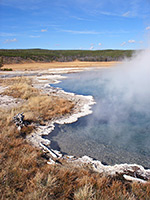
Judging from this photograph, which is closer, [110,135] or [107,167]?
[107,167]

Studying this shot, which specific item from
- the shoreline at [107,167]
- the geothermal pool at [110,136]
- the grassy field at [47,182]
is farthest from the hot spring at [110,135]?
the grassy field at [47,182]

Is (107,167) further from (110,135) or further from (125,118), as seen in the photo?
(125,118)

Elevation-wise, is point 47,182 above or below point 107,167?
above

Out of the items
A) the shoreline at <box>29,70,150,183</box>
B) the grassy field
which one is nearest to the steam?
the shoreline at <box>29,70,150,183</box>

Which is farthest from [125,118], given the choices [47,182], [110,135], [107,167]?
[47,182]

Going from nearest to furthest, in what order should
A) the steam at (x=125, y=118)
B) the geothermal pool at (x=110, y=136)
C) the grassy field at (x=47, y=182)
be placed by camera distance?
the grassy field at (x=47, y=182)
the geothermal pool at (x=110, y=136)
the steam at (x=125, y=118)

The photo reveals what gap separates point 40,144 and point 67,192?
2.94 meters

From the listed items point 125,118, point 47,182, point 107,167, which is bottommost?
point 107,167

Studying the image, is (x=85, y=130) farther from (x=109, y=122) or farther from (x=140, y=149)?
(x=140, y=149)

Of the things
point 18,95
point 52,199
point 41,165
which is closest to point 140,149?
point 41,165

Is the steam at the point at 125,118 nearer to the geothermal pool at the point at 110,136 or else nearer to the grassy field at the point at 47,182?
the geothermal pool at the point at 110,136

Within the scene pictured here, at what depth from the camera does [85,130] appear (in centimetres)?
742

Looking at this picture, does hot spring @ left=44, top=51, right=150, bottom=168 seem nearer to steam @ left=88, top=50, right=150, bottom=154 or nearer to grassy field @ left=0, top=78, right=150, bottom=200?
steam @ left=88, top=50, right=150, bottom=154

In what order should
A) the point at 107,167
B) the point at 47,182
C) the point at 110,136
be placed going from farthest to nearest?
the point at 110,136
the point at 107,167
the point at 47,182
